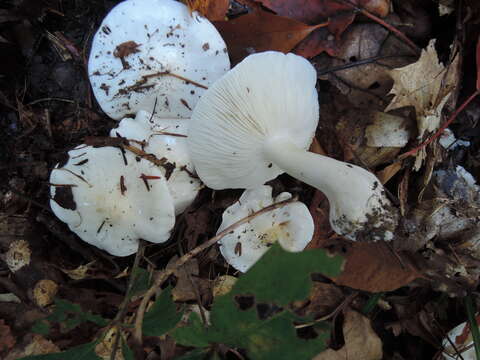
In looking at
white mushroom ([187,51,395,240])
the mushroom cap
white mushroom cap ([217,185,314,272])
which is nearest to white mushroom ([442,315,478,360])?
white mushroom ([187,51,395,240])

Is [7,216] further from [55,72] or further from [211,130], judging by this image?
[211,130]

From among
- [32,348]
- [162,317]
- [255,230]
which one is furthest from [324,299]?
[32,348]

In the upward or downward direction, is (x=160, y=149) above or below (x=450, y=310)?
above

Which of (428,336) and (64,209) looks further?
(428,336)

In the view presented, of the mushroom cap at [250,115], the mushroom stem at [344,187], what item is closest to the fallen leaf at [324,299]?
the mushroom stem at [344,187]

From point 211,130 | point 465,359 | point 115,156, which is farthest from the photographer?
point 465,359

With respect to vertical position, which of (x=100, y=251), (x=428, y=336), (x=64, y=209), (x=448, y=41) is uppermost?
(x=448, y=41)

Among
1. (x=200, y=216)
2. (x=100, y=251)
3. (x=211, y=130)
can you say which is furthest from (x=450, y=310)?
(x=100, y=251)

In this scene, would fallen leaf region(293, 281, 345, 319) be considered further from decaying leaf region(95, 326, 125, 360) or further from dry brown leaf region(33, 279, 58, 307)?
dry brown leaf region(33, 279, 58, 307)
